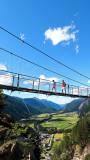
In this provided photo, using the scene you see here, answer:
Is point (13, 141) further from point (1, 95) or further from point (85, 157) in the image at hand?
point (85, 157)

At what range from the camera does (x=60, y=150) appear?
16275cm

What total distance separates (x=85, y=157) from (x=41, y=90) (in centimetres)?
9668

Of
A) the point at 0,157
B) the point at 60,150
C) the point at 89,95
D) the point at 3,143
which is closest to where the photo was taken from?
the point at 0,157

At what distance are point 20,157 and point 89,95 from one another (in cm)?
2911

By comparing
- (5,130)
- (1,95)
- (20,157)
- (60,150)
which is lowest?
(60,150)

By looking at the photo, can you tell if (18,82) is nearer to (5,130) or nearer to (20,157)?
(5,130)

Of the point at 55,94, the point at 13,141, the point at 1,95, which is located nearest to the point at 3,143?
the point at 13,141

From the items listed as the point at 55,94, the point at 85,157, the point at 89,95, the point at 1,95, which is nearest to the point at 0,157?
the point at 1,95

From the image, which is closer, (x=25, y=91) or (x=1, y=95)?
(x=1, y=95)

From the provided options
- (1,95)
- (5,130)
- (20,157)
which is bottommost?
(20,157)

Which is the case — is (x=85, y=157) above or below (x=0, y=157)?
below

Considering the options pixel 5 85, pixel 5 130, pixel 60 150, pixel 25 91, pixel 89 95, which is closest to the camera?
pixel 5 130

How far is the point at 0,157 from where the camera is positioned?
28547 millimetres

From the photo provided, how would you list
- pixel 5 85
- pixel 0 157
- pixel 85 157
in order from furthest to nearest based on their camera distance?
pixel 85 157 < pixel 5 85 < pixel 0 157
